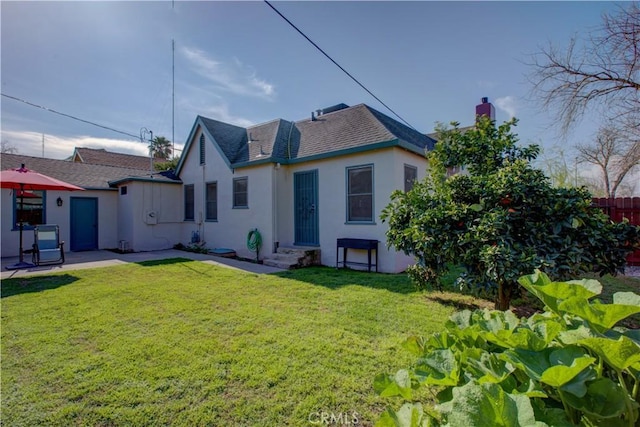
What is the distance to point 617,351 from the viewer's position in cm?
90

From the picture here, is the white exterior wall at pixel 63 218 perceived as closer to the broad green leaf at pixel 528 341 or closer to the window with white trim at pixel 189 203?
the window with white trim at pixel 189 203

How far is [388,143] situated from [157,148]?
27069mm

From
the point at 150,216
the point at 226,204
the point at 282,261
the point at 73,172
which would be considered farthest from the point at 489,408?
the point at 73,172

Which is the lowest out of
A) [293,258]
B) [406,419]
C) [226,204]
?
[293,258]

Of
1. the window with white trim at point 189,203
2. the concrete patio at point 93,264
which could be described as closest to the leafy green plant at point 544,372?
the concrete patio at point 93,264

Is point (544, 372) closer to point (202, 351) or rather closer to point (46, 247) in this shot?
point (202, 351)

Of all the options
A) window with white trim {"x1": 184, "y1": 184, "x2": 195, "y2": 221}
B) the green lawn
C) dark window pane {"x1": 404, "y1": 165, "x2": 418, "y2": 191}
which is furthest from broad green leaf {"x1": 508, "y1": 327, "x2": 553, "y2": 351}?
window with white trim {"x1": 184, "y1": 184, "x2": 195, "y2": 221}

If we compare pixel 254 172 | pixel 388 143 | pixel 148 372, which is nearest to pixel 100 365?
pixel 148 372

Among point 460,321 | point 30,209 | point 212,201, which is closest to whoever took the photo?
point 460,321

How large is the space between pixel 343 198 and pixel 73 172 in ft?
42.5

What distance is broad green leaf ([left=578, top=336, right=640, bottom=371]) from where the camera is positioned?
2.93 feet

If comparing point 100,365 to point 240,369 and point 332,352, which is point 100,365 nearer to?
point 240,369

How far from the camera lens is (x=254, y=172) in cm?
1021

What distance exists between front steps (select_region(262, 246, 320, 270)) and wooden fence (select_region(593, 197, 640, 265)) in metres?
8.16
